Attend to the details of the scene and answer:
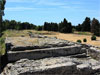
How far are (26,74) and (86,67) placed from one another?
5.71 feet

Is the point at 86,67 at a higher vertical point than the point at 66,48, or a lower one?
lower

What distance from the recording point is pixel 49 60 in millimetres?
4457

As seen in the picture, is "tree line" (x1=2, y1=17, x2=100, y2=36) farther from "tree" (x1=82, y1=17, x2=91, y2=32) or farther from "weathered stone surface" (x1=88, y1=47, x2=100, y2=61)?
"weathered stone surface" (x1=88, y1=47, x2=100, y2=61)

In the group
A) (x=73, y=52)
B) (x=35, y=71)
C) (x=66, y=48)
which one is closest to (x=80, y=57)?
(x=73, y=52)

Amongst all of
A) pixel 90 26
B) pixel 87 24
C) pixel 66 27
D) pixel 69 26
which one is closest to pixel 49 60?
pixel 66 27

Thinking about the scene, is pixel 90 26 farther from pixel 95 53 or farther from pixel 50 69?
pixel 50 69

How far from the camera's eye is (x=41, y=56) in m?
4.93

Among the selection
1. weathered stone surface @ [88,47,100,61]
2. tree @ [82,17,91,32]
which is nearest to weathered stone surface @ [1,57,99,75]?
weathered stone surface @ [88,47,100,61]

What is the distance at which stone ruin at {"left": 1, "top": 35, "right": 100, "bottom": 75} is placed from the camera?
373 cm

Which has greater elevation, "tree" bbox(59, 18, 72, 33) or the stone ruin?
"tree" bbox(59, 18, 72, 33)

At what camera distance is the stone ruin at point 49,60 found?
3727 mm

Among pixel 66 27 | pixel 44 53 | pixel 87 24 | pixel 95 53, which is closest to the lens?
pixel 44 53

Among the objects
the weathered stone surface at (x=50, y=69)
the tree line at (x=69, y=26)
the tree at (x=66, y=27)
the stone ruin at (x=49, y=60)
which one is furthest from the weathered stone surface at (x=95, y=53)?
the tree at (x=66, y=27)

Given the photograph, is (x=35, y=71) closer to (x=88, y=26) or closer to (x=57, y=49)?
(x=57, y=49)
